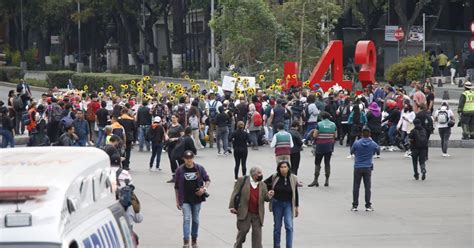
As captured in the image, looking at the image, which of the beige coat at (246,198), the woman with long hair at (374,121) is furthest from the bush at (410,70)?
the beige coat at (246,198)

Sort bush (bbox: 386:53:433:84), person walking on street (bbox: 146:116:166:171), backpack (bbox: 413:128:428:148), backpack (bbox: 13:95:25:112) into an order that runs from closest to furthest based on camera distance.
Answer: backpack (bbox: 413:128:428:148) < person walking on street (bbox: 146:116:166:171) < backpack (bbox: 13:95:25:112) < bush (bbox: 386:53:433:84)

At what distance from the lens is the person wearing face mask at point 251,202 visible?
15.3 meters

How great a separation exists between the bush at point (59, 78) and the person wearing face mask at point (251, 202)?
44561mm

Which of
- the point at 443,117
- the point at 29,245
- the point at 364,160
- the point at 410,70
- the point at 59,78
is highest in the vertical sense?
the point at 29,245

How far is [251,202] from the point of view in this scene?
A: 50.4 ft

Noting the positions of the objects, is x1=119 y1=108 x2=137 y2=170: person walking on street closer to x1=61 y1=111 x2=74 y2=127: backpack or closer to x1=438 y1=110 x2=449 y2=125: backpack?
x1=61 y1=111 x2=74 y2=127: backpack

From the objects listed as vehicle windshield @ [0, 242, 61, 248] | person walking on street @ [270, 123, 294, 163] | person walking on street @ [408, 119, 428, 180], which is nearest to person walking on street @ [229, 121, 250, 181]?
person walking on street @ [270, 123, 294, 163]

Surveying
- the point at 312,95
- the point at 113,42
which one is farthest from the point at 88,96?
the point at 113,42

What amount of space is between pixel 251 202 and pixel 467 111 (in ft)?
51.1

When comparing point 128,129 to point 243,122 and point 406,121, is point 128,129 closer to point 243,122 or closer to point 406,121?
point 243,122

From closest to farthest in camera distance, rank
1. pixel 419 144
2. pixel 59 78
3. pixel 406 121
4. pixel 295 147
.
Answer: pixel 295 147, pixel 419 144, pixel 406 121, pixel 59 78

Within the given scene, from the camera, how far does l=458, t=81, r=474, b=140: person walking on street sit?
29.5m

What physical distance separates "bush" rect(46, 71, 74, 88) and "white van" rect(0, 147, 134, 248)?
50.8 m

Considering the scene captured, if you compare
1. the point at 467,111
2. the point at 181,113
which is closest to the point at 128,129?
the point at 181,113
